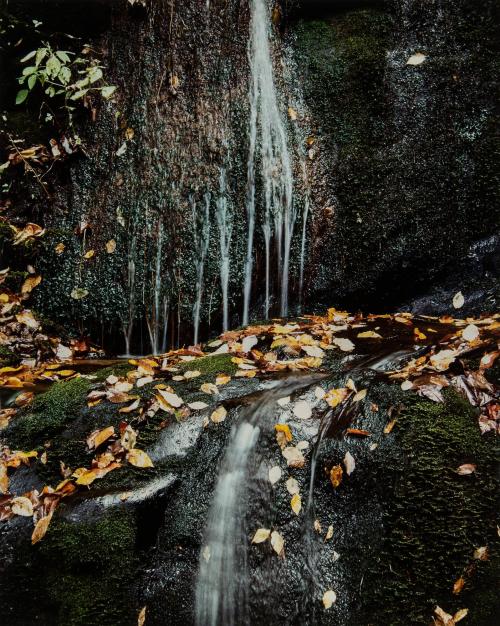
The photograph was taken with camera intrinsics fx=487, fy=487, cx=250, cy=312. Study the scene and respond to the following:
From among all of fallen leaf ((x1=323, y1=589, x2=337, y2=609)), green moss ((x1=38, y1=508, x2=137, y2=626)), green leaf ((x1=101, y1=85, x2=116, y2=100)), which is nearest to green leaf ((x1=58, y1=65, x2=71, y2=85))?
green leaf ((x1=101, y1=85, x2=116, y2=100))

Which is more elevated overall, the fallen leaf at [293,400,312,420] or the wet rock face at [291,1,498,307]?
the wet rock face at [291,1,498,307]

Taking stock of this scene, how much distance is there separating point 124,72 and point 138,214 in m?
1.75

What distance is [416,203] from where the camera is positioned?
558 cm

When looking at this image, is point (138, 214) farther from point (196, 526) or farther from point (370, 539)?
point (370, 539)

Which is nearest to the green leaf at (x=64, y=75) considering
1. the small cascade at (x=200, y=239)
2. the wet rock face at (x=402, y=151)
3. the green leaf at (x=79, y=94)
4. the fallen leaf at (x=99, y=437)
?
the green leaf at (x=79, y=94)

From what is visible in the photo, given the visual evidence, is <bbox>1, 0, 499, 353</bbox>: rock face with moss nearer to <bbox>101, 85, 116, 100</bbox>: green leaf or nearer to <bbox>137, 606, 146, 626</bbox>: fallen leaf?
<bbox>101, 85, 116, 100</bbox>: green leaf

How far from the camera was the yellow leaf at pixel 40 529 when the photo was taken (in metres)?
2.78

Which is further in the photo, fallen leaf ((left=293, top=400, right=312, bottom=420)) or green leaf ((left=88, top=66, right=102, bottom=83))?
green leaf ((left=88, top=66, right=102, bottom=83))

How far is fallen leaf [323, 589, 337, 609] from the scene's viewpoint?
2.46 m

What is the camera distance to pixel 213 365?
12.5 feet

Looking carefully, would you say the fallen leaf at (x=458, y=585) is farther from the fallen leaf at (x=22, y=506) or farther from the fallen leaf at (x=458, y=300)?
the fallen leaf at (x=458, y=300)

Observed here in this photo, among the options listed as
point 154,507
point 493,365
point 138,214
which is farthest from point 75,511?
point 138,214

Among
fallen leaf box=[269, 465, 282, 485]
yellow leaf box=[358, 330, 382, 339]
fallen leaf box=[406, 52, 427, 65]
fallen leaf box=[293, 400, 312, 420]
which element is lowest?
fallen leaf box=[269, 465, 282, 485]

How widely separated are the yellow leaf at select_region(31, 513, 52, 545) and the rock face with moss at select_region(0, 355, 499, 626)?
0.11 ft
